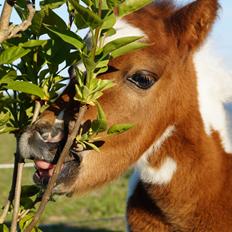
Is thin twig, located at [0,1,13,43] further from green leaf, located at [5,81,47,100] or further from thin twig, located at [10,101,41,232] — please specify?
thin twig, located at [10,101,41,232]

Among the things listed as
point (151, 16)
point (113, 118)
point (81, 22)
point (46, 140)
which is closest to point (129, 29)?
point (151, 16)

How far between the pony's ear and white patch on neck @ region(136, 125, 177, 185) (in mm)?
555

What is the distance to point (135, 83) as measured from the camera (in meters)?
3.31

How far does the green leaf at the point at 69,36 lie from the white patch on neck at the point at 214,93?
5.15 ft

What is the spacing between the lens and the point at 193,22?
347cm

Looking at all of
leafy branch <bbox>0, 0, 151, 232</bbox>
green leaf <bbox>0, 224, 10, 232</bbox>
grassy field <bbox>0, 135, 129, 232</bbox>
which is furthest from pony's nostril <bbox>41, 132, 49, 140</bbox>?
grassy field <bbox>0, 135, 129, 232</bbox>

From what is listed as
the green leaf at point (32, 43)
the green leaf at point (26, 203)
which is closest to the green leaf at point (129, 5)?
the green leaf at point (32, 43)

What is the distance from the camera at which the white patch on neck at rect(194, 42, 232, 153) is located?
12.3 feet

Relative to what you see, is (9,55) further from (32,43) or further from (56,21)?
(56,21)

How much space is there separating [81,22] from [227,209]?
1.93 meters

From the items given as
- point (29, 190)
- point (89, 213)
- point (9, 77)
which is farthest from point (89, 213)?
point (9, 77)

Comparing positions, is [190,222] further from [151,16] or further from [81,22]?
[81,22]

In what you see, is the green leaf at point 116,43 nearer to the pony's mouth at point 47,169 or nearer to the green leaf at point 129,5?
the green leaf at point 129,5

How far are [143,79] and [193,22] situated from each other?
49 cm
